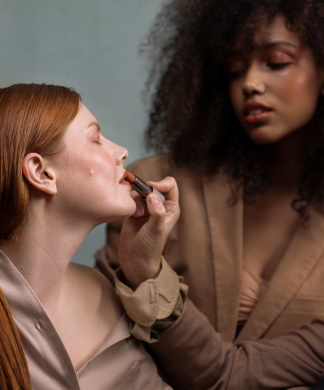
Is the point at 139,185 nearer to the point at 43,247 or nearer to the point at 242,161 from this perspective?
the point at 43,247

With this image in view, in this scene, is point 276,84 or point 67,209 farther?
point 276,84

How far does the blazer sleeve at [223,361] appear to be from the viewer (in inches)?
59.0

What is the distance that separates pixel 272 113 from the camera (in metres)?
1.69

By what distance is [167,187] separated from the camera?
149 cm

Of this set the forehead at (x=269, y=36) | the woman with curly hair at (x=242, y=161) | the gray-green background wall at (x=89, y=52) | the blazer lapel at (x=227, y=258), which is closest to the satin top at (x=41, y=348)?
the woman with curly hair at (x=242, y=161)

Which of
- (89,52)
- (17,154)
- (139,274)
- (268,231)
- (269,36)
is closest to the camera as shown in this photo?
(17,154)

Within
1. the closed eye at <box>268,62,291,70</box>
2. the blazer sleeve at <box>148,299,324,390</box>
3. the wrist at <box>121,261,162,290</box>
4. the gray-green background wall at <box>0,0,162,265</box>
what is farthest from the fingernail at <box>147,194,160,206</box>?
the gray-green background wall at <box>0,0,162,265</box>

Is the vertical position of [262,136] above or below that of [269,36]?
below

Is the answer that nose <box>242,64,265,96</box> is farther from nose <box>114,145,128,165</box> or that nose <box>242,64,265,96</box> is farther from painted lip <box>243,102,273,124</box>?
nose <box>114,145,128,165</box>

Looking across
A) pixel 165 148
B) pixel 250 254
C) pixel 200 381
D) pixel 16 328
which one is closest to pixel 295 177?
pixel 250 254

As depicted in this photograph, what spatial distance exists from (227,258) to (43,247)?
0.61 m

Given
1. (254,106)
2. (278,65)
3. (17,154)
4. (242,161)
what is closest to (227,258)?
(242,161)

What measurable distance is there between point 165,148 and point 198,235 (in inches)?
12.4

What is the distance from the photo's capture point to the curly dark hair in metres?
1.73
